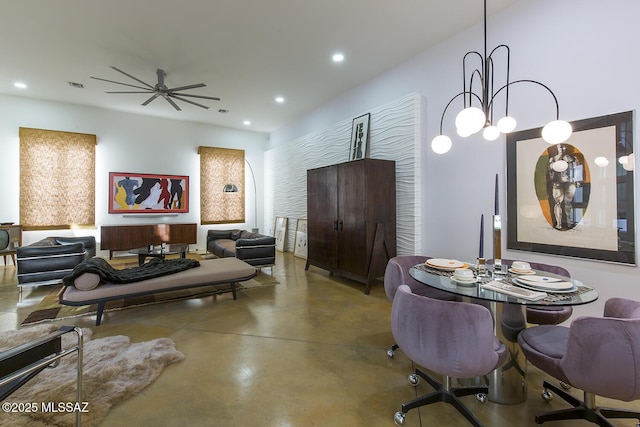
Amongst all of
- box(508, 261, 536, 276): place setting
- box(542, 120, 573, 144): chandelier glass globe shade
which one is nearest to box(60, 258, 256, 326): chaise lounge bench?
box(508, 261, 536, 276): place setting

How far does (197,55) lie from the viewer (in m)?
4.50

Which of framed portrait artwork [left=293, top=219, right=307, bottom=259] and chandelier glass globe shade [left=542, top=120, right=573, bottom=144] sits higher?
chandelier glass globe shade [left=542, top=120, right=573, bottom=144]

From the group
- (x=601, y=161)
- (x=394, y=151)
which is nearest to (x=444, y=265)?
(x=601, y=161)

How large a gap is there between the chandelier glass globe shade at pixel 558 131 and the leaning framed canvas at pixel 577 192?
1462mm

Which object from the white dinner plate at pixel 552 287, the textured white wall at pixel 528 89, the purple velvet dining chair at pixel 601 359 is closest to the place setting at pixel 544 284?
the white dinner plate at pixel 552 287

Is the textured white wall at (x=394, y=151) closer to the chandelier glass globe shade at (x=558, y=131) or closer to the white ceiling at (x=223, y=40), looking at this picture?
the white ceiling at (x=223, y=40)

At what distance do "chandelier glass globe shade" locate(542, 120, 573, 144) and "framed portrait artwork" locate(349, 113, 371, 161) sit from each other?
3.66 metres

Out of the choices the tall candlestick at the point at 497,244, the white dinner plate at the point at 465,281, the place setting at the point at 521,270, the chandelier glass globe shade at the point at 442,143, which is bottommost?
the white dinner plate at the point at 465,281

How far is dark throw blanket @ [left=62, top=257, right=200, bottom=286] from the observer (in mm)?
3227

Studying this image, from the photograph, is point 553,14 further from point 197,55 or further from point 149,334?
point 149,334

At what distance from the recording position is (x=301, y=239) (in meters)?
7.34

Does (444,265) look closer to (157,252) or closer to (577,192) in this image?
(577,192)

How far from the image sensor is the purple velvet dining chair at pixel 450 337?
1.57m

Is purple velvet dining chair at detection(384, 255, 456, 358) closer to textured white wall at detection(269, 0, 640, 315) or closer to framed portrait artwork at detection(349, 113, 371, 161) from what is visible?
textured white wall at detection(269, 0, 640, 315)
